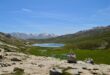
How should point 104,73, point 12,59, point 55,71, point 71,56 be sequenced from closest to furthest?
point 55,71 → point 104,73 → point 71,56 → point 12,59

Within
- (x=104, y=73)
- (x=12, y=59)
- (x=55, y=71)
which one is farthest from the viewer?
(x=12, y=59)

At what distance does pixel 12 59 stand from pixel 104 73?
91.7 ft

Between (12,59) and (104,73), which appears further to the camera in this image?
(12,59)

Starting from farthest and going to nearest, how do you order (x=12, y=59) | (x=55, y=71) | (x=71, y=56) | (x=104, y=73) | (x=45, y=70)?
(x=12, y=59) → (x=71, y=56) → (x=45, y=70) → (x=104, y=73) → (x=55, y=71)

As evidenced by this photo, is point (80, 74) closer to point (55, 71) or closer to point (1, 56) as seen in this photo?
point (55, 71)

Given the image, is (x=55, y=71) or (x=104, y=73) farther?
(x=104, y=73)

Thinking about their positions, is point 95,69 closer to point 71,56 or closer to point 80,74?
point 80,74

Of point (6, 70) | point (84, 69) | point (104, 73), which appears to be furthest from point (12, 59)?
point (104, 73)

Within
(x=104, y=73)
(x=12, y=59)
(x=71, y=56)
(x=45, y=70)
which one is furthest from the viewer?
(x=12, y=59)

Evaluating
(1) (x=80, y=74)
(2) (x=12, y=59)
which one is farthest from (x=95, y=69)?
(2) (x=12, y=59)

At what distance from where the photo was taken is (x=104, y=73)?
4306cm

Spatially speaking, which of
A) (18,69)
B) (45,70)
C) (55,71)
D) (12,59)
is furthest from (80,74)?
(12,59)

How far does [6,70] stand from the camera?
4722cm

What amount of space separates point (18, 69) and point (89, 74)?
1331 cm
